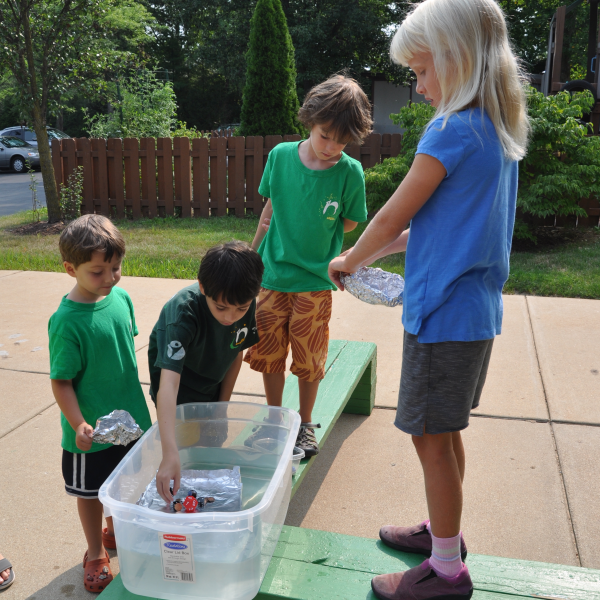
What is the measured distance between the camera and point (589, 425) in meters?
3.15

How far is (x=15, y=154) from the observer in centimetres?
2055

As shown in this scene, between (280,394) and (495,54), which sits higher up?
(495,54)

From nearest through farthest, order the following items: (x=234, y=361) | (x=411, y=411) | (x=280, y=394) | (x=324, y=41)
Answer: (x=411, y=411)
(x=234, y=361)
(x=280, y=394)
(x=324, y=41)

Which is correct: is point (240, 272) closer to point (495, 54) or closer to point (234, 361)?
point (234, 361)

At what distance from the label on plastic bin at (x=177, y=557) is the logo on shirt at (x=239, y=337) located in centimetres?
71

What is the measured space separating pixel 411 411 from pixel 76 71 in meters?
9.08

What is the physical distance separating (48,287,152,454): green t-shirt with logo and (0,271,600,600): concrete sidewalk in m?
0.64

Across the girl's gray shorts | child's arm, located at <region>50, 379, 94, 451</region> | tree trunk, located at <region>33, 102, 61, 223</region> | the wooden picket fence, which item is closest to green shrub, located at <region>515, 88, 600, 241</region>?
the wooden picket fence

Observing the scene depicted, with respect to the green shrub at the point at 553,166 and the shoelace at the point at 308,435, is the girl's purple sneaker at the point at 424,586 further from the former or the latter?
the green shrub at the point at 553,166

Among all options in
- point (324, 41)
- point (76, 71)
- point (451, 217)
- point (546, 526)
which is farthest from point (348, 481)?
point (324, 41)

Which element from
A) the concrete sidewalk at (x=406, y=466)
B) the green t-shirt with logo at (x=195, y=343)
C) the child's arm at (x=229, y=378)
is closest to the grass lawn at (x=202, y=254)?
the concrete sidewalk at (x=406, y=466)

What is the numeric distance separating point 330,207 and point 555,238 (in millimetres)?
6068

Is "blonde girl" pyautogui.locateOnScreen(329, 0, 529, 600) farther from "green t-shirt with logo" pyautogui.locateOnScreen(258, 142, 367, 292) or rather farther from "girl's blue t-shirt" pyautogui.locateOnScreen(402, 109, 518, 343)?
"green t-shirt with logo" pyautogui.locateOnScreen(258, 142, 367, 292)

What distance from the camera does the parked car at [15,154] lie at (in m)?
20.4
